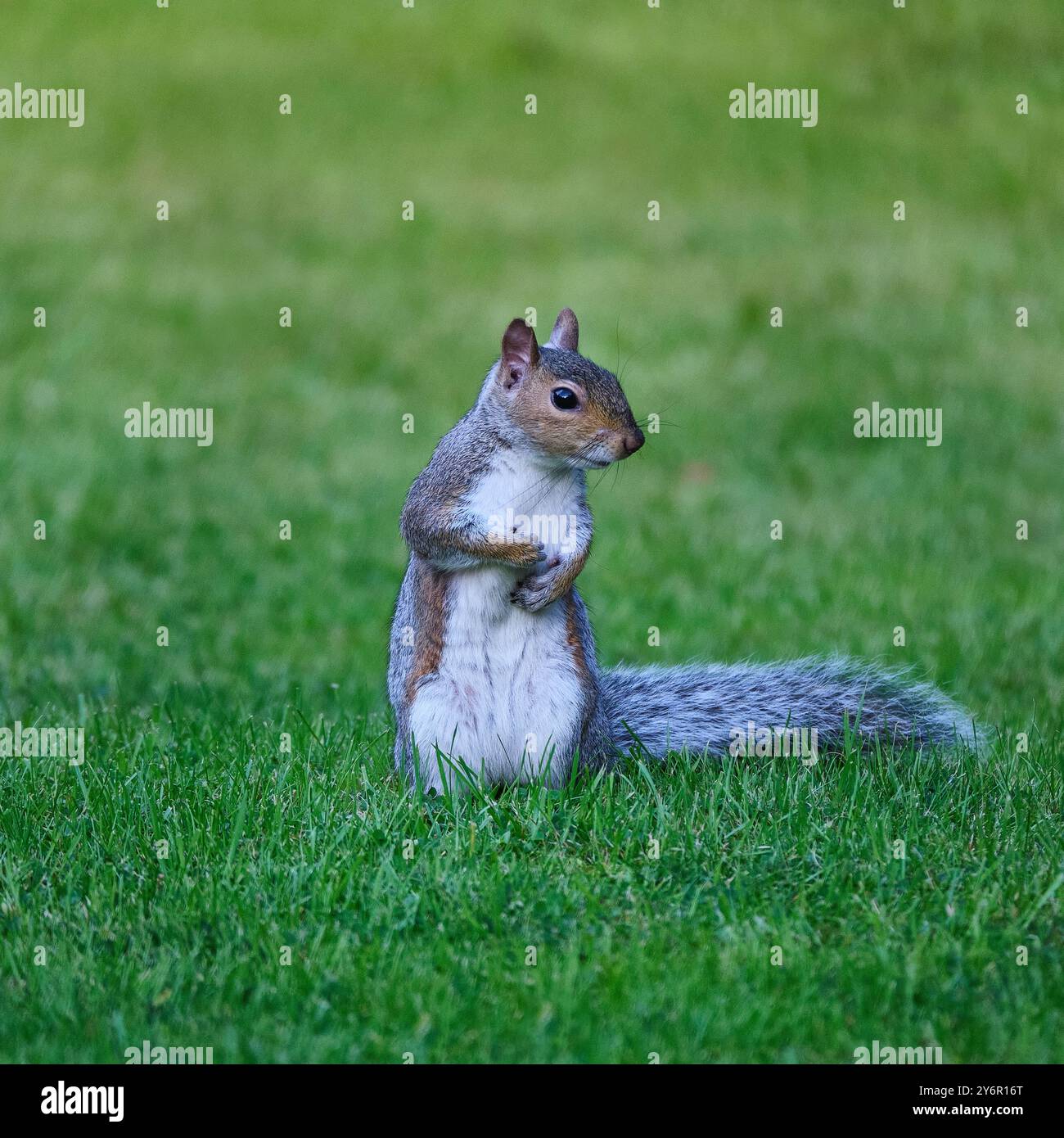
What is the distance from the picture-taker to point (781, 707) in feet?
16.6

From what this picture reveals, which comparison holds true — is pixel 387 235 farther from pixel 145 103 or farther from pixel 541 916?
pixel 541 916

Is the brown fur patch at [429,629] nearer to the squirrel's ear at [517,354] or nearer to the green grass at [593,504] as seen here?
the green grass at [593,504]

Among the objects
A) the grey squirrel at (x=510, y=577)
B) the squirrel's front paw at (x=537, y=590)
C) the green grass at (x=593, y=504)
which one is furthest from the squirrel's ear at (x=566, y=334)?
the green grass at (x=593, y=504)

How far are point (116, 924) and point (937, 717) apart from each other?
2.65 m

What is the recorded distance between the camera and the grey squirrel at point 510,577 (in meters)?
4.29

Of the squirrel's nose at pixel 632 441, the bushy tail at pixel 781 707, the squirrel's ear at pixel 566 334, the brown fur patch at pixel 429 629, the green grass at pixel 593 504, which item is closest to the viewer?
the green grass at pixel 593 504

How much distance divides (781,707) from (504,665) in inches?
42.8

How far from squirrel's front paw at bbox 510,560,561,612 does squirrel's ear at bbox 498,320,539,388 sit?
52 cm

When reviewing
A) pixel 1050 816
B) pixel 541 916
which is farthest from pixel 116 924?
pixel 1050 816

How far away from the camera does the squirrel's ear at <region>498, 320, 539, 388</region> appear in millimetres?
4328

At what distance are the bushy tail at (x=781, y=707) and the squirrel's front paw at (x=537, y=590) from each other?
2.38 feet

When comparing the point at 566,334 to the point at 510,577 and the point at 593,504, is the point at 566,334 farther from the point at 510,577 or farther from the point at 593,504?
the point at 593,504

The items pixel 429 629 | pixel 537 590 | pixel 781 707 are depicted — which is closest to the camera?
pixel 537 590

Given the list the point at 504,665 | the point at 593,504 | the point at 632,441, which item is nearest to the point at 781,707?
the point at 504,665
